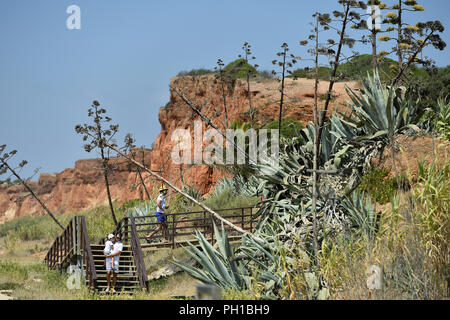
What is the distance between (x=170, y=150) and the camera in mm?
38531

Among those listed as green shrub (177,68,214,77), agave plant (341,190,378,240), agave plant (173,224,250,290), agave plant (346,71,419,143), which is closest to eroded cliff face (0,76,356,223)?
green shrub (177,68,214,77)

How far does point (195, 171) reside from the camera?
114 ft

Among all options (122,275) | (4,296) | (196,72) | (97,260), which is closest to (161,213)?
(97,260)

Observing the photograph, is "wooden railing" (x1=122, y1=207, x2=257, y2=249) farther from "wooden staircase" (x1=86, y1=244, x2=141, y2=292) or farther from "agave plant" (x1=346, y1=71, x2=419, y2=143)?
"agave plant" (x1=346, y1=71, x2=419, y2=143)

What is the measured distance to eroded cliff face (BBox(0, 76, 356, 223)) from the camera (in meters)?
31.1

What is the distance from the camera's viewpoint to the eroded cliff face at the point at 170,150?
102 feet

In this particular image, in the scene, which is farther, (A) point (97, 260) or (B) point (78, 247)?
(A) point (97, 260)

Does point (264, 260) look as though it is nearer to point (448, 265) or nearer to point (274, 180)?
point (274, 180)

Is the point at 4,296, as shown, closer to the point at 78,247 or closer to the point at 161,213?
the point at 78,247

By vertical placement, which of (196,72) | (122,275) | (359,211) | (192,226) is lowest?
(122,275)

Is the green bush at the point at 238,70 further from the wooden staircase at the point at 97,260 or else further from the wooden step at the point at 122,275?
the wooden step at the point at 122,275

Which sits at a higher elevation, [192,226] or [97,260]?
[192,226]
